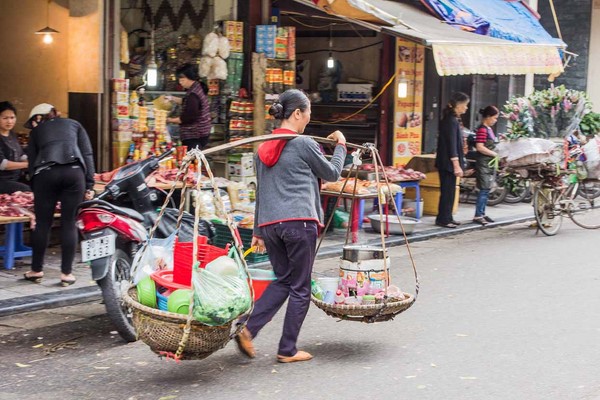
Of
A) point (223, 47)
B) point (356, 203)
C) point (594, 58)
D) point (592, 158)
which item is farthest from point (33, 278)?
point (594, 58)

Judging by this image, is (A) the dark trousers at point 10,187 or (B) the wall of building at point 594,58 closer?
(A) the dark trousers at point 10,187

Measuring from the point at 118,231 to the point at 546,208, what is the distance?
7.73m

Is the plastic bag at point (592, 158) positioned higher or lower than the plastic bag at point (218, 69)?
lower

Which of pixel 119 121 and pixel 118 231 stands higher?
pixel 119 121

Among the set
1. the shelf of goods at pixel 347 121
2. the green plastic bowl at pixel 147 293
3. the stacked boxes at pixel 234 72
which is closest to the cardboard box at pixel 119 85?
the stacked boxes at pixel 234 72

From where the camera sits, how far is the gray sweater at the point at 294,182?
6301 millimetres

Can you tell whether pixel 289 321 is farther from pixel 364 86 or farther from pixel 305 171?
pixel 364 86

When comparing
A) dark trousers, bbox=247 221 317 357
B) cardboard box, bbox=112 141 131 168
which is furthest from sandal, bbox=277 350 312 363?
cardboard box, bbox=112 141 131 168

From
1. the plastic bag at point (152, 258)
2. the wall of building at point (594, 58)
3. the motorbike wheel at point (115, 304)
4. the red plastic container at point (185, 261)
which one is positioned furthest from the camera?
the wall of building at point (594, 58)

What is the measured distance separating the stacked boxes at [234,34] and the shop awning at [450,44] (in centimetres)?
104

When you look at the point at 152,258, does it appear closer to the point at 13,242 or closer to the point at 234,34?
the point at 13,242

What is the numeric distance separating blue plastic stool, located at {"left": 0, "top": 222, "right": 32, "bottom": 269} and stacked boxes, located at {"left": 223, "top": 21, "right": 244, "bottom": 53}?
4662 millimetres

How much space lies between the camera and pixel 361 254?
A: 22.3 ft

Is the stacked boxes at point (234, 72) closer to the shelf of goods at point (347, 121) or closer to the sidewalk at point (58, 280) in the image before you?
the sidewalk at point (58, 280)
